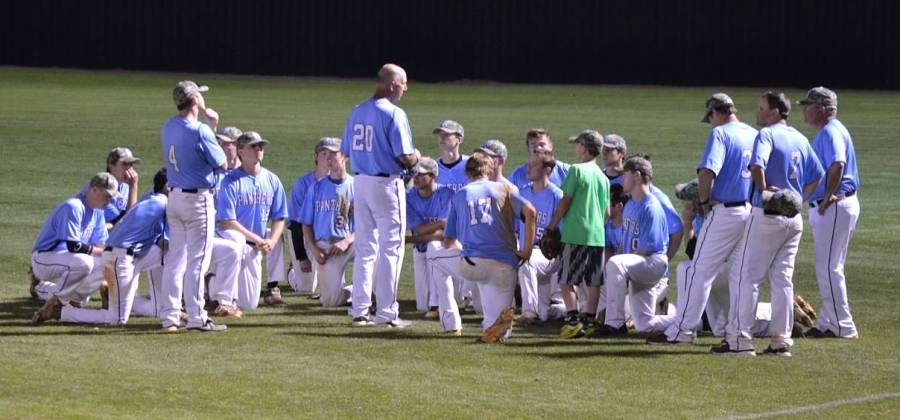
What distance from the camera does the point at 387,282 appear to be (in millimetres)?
10945

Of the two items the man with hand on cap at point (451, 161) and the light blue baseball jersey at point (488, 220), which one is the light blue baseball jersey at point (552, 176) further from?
the light blue baseball jersey at point (488, 220)

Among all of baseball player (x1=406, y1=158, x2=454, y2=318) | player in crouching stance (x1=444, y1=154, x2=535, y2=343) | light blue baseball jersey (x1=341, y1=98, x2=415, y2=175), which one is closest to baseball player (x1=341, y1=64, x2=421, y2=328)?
light blue baseball jersey (x1=341, y1=98, x2=415, y2=175)

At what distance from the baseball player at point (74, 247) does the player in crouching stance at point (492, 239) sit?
2.78 meters

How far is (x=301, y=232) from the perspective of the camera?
13203mm

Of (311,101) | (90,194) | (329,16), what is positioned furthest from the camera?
(329,16)

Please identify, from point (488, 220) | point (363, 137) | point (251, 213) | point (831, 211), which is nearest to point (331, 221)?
point (251, 213)

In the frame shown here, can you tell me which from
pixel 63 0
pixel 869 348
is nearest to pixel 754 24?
pixel 63 0

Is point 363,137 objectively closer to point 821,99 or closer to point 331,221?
point 331,221

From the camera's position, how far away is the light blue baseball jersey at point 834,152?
34.8 ft

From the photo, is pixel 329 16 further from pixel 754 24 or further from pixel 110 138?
pixel 110 138

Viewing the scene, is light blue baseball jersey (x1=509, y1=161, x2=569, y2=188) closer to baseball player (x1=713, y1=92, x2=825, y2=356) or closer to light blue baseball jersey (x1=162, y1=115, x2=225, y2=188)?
baseball player (x1=713, y1=92, x2=825, y2=356)

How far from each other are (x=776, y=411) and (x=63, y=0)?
39.8m

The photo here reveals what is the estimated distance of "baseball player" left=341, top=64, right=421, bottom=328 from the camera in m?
10.8

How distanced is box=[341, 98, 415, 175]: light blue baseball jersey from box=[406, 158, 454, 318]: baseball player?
1029mm
